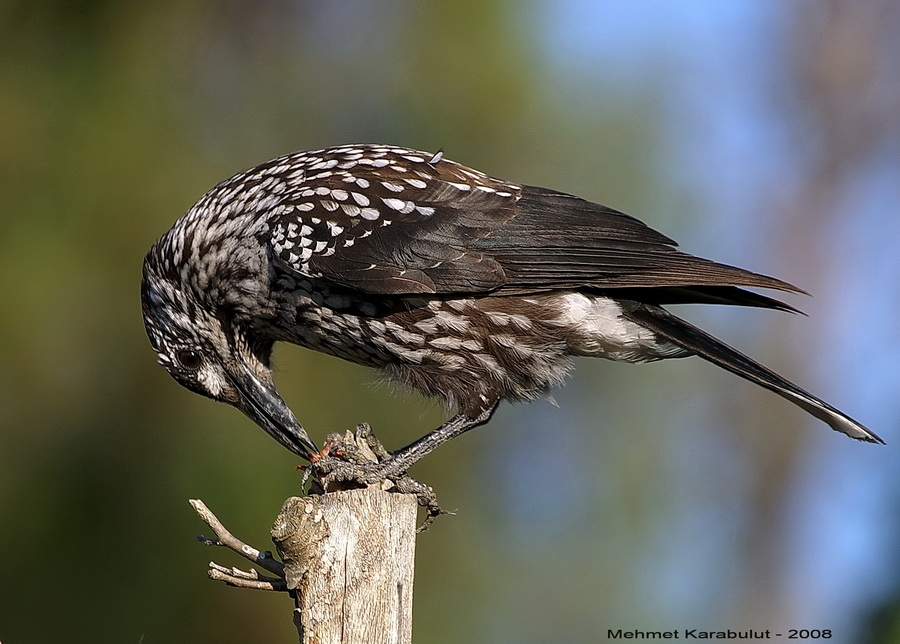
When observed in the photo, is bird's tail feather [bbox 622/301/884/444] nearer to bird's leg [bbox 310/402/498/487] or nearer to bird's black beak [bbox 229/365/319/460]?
bird's leg [bbox 310/402/498/487]

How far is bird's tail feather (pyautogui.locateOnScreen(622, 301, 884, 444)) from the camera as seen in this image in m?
3.76

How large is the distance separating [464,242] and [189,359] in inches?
56.4

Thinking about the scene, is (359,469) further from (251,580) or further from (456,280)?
(456,280)

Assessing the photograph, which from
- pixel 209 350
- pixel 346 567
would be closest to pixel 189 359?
pixel 209 350

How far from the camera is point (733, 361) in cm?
385

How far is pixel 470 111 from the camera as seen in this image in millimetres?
7422

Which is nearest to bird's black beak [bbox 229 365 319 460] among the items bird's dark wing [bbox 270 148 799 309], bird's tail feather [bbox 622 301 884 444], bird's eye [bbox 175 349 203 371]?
bird's eye [bbox 175 349 203 371]

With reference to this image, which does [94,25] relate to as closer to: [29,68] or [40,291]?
[29,68]

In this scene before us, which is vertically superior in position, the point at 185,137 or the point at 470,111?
the point at 470,111

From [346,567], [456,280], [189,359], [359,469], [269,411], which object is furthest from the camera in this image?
[189,359]

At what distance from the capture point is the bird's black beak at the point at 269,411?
4.34m

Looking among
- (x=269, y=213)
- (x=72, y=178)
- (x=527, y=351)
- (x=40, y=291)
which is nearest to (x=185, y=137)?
(x=72, y=178)

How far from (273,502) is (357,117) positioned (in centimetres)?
275

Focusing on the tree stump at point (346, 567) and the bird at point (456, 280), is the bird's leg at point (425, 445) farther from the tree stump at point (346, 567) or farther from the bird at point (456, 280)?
the tree stump at point (346, 567)
